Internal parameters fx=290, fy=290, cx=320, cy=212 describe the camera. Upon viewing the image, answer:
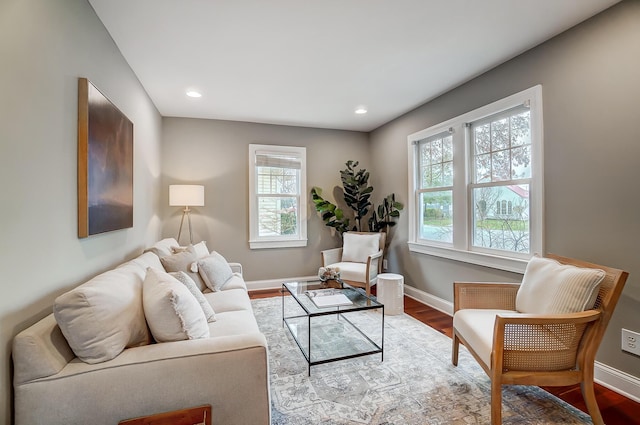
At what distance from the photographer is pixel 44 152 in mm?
1391

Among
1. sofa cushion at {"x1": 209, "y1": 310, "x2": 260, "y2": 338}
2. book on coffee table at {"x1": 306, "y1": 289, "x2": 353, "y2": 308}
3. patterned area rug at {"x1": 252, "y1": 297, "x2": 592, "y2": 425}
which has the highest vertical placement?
sofa cushion at {"x1": 209, "y1": 310, "x2": 260, "y2": 338}

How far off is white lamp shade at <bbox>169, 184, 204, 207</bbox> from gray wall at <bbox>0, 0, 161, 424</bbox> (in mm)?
1670

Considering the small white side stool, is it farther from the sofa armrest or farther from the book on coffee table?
the sofa armrest

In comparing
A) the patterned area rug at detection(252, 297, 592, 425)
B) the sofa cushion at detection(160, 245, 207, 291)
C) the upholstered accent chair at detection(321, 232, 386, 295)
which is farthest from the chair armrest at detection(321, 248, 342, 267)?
the sofa cushion at detection(160, 245, 207, 291)

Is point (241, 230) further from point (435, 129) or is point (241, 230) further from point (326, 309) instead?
point (435, 129)

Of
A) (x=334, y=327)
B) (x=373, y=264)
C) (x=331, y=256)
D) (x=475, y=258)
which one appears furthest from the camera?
(x=331, y=256)

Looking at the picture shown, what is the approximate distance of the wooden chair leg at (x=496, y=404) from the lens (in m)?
1.54

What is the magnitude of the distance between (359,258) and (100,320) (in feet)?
10.5

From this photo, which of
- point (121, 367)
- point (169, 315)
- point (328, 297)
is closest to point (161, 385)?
point (121, 367)

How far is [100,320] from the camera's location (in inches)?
47.9

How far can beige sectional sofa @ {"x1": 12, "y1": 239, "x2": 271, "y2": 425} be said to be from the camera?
111 centimetres

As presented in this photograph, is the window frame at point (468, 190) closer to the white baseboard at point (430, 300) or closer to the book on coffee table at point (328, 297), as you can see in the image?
the white baseboard at point (430, 300)

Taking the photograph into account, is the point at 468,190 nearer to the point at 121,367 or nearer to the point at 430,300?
the point at 430,300

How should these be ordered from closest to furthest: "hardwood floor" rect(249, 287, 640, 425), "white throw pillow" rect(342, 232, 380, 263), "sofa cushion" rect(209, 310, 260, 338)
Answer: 1. "hardwood floor" rect(249, 287, 640, 425)
2. "sofa cushion" rect(209, 310, 260, 338)
3. "white throw pillow" rect(342, 232, 380, 263)
